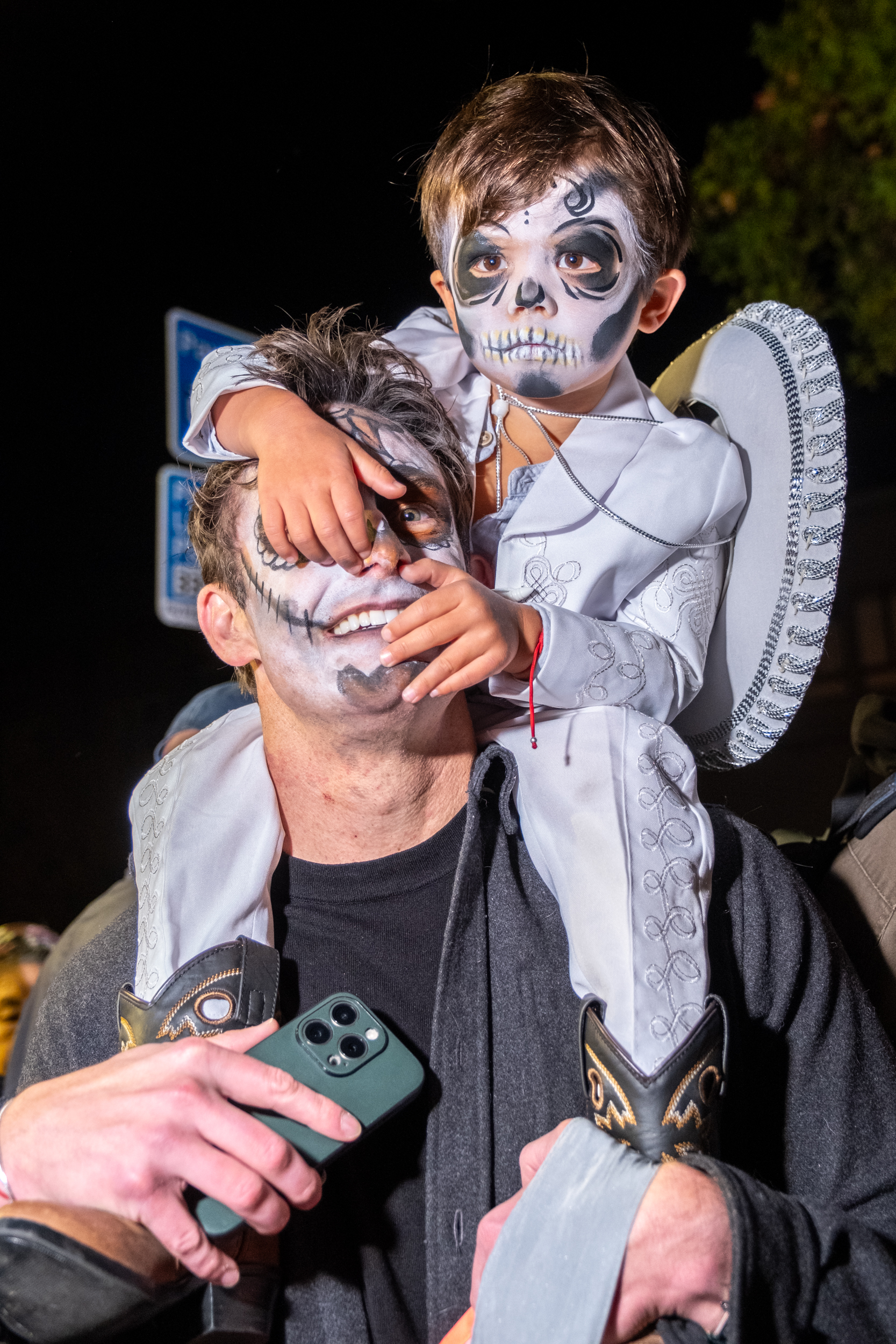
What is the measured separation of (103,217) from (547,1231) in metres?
1.64

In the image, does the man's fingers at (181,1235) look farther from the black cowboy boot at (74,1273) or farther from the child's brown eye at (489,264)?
the child's brown eye at (489,264)

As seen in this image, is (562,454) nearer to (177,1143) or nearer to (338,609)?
(338,609)

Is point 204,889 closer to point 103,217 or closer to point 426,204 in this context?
point 426,204

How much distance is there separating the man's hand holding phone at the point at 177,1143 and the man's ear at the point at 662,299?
0.93m

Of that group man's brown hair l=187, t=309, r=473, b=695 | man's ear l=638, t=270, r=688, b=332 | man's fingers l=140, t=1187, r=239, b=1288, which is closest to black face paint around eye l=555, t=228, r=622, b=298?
man's ear l=638, t=270, r=688, b=332

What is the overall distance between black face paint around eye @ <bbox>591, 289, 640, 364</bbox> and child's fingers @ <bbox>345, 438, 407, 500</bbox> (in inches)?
11.1

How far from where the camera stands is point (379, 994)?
1.01m

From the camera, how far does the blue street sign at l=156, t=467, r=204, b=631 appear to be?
6.27ft

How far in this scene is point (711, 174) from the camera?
1939 mm

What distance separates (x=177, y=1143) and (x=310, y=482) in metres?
0.56

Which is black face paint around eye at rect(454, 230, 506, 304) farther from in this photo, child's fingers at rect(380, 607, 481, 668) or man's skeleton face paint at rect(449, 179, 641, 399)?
child's fingers at rect(380, 607, 481, 668)

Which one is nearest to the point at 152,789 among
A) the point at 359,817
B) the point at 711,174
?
the point at 359,817

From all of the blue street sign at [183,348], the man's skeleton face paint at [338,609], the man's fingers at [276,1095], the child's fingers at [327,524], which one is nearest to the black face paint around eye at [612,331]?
the man's skeleton face paint at [338,609]

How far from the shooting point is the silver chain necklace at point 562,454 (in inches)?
44.7
